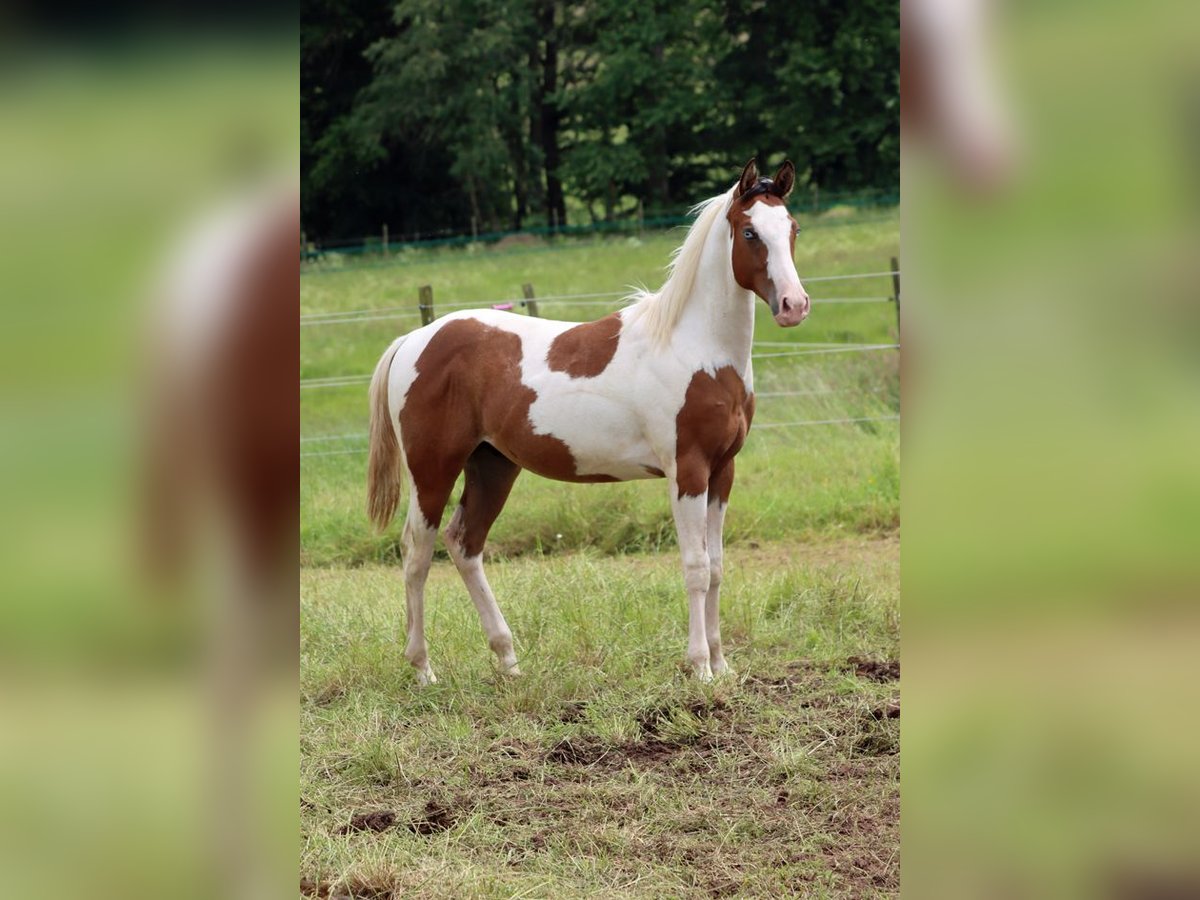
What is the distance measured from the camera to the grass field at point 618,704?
9.79ft

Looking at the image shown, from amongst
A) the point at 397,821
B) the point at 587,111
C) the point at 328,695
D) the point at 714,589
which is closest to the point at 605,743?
the point at 397,821

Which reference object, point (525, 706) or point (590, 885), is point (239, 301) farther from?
point (525, 706)

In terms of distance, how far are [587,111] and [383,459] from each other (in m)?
24.4

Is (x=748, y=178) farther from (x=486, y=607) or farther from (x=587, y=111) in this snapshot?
(x=587, y=111)

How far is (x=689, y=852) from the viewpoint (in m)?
3.05

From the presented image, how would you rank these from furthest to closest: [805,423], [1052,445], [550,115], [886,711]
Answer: [550,115] < [805,423] < [886,711] < [1052,445]

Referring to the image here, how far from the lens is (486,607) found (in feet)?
15.4

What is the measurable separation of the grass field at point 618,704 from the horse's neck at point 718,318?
117 centimetres

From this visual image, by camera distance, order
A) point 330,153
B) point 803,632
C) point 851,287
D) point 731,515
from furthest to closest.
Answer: point 330,153 < point 851,287 < point 731,515 < point 803,632

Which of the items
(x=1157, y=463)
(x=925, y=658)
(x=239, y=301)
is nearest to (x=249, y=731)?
(x=239, y=301)

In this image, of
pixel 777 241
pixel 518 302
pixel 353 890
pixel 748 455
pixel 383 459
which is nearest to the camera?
pixel 353 890

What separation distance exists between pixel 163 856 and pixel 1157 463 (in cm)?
59

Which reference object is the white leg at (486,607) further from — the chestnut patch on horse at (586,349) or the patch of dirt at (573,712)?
the chestnut patch on horse at (586,349)

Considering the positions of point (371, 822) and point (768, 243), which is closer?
point (371, 822)
